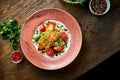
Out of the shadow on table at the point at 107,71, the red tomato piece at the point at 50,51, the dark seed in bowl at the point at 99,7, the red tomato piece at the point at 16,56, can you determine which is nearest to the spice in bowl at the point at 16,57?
the red tomato piece at the point at 16,56

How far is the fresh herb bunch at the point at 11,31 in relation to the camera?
2.38 m

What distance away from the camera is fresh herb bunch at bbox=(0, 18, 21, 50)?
2375 millimetres

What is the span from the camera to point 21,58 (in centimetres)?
248

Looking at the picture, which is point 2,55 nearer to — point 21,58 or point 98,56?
point 21,58

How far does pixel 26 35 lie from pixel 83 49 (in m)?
0.42

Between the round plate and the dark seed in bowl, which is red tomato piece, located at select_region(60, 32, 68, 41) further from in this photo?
the dark seed in bowl

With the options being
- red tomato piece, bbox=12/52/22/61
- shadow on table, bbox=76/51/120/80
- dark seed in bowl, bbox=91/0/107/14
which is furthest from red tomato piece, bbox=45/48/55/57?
shadow on table, bbox=76/51/120/80

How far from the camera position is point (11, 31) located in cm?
238

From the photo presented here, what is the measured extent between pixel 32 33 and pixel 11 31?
0.62 feet

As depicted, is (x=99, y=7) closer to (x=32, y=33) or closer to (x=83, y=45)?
(x=83, y=45)

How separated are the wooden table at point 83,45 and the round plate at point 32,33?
5 centimetres

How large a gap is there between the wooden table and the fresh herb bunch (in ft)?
0.42

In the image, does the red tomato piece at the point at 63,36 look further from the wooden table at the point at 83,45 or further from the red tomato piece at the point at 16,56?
the red tomato piece at the point at 16,56

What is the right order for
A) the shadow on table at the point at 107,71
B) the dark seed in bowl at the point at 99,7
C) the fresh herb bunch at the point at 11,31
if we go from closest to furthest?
the fresh herb bunch at the point at 11,31 < the dark seed in bowl at the point at 99,7 < the shadow on table at the point at 107,71
